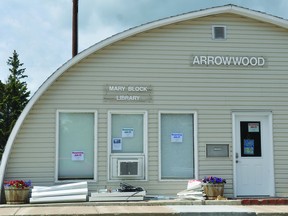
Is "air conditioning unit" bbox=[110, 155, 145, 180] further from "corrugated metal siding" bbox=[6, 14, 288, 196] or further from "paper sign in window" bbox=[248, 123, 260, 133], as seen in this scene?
"paper sign in window" bbox=[248, 123, 260, 133]

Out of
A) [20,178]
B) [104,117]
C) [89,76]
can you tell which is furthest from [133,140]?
[20,178]

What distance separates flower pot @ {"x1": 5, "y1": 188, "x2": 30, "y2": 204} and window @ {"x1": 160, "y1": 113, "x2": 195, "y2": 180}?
3342 mm

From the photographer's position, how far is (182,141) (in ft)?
41.3

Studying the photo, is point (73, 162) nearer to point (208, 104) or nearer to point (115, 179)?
point (115, 179)

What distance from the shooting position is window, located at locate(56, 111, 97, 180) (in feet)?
40.1

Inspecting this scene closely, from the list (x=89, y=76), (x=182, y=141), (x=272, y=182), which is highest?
(x=89, y=76)

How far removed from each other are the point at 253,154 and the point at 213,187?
1.60m

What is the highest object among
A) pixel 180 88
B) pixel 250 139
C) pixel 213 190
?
pixel 180 88

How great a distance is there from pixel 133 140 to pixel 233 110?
8.53 feet

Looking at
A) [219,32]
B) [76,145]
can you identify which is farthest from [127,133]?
[219,32]

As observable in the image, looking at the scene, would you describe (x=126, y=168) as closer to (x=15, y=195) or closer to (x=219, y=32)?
(x=15, y=195)

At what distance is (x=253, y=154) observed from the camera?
12734mm

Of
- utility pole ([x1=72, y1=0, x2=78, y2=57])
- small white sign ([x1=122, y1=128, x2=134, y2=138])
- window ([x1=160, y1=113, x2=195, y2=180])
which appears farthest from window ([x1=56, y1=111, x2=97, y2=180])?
utility pole ([x1=72, y1=0, x2=78, y2=57])

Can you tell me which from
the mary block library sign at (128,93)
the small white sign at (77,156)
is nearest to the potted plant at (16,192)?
the small white sign at (77,156)
